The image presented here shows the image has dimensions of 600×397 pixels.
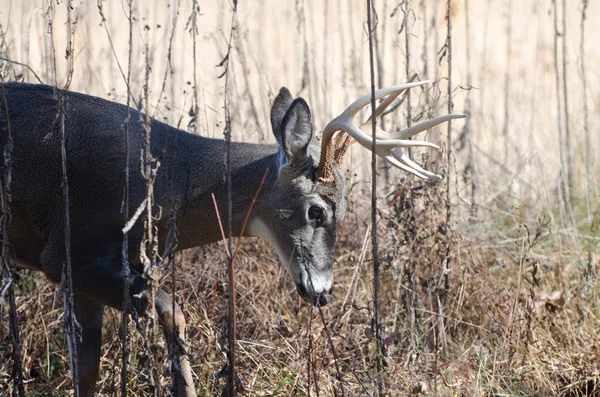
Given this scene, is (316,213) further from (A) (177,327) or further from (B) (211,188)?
(A) (177,327)

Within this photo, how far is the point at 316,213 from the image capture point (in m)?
4.55

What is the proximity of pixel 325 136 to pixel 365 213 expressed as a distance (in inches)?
67.4

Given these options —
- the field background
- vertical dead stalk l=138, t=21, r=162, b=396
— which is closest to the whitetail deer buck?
the field background

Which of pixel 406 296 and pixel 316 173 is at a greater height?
pixel 316 173

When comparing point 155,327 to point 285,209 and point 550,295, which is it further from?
point 550,295

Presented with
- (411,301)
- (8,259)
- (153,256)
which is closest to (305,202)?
(411,301)

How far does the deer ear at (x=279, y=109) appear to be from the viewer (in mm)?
4520

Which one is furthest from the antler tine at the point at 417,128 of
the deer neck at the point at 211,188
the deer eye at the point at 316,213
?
the deer neck at the point at 211,188

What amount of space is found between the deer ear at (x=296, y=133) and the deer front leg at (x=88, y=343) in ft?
4.36

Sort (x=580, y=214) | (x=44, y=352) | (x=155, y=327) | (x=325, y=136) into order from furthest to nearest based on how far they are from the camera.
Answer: (x=580, y=214)
(x=44, y=352)
(x=325, y=136)
(x=155, y=327)

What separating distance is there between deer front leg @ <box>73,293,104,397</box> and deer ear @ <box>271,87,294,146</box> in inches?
53.0

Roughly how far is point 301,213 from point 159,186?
732 mm

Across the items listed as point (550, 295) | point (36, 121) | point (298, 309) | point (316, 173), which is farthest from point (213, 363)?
point (550, 295)

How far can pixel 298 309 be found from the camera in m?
5.15
